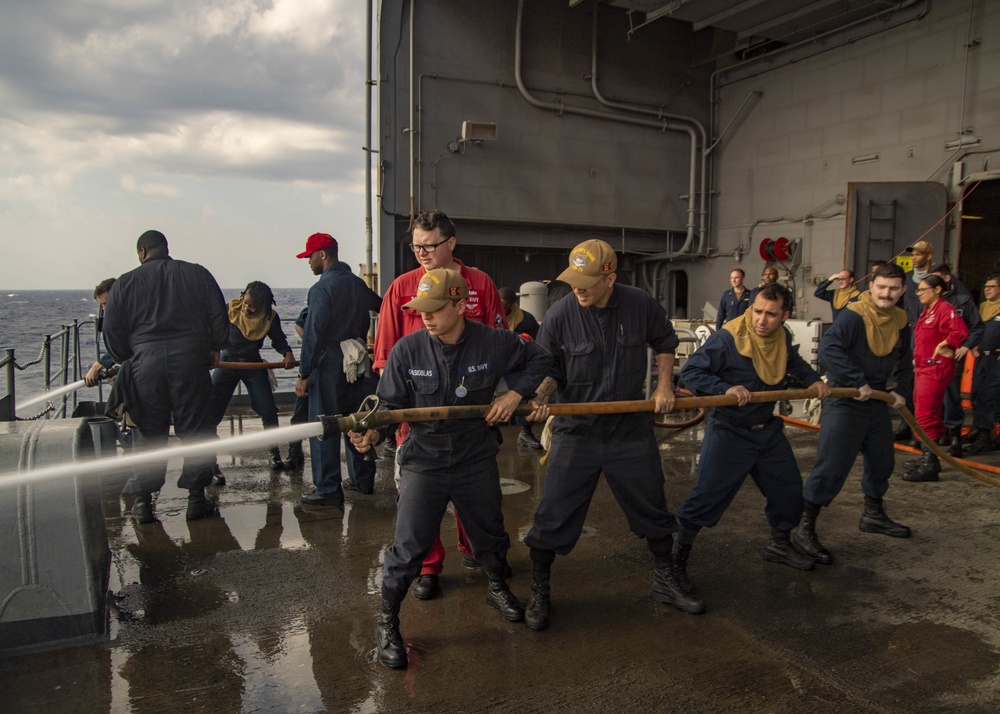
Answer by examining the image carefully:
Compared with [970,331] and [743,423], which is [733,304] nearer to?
[970,331]

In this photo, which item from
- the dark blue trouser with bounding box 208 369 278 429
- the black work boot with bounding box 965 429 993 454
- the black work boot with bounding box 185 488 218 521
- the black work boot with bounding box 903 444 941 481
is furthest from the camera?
the black work boot with bounding box 965 429 993 454

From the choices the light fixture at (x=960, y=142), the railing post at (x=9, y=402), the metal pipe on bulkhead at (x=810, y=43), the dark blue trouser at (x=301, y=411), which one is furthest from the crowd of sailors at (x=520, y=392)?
the metal pipe on bulkhead at (x=810, y=43)

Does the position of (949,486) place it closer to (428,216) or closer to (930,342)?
(930,342)

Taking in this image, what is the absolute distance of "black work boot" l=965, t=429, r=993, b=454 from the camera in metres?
7.55

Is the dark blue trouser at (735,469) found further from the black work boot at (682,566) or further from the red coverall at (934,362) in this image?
the red coverall at (934,362)

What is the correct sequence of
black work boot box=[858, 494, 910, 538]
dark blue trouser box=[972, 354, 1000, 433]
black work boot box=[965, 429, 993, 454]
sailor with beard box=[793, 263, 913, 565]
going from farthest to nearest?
black work boot box=[965, 429, 993, 454]
dark blue trouser box=[972, 354, 1000, 433]
black work boot box=[858, 494, 910, 538]
sailor with beard box=[793, 263, 913, 565]

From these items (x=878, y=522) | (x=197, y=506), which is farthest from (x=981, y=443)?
(x=197, y=506)

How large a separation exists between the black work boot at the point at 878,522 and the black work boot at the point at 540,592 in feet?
8.87

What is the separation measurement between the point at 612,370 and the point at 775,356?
1.09 metres

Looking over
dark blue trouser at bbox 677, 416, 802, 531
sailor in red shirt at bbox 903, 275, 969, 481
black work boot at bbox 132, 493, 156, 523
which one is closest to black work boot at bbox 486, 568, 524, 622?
dark blue trouser at bbox 677, 416, 802, 531

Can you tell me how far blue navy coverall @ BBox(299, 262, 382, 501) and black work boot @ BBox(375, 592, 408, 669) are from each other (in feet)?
7.97

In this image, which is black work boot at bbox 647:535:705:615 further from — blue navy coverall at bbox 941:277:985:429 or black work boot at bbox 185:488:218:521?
blue navy coverall at bbox 941:277:985:429

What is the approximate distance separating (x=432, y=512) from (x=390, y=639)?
1.98 feet

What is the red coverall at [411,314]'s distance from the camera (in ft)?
13.6
